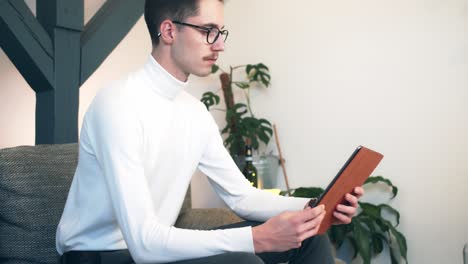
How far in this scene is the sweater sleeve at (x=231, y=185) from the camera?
1666 mm

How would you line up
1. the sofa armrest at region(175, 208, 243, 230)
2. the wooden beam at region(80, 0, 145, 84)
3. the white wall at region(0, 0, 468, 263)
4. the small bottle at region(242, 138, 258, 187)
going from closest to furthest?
1. the sofa armrest at region(175, 208, 243, 230)
2. the wooden beam at region(80, 0, 145, 84)
3. the white wall at region(0, 0, 468, 263)
4. the small bottle at region(242, 138, 258, 187)

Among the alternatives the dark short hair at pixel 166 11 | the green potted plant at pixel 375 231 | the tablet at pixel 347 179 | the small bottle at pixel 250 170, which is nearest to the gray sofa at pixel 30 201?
the dark short hair at pixel 166 11

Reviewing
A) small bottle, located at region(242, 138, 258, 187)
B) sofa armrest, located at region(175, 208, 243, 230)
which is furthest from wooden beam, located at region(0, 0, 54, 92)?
small bottle, located at region(242, 138, 258, 187)

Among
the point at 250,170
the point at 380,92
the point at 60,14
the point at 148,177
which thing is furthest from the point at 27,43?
the point at 380,92

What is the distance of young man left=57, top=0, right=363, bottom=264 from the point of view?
1.26m

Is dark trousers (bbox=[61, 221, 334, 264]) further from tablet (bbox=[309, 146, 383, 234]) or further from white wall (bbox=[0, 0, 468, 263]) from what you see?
white wall (bbox=[0, 0, 468, 263])

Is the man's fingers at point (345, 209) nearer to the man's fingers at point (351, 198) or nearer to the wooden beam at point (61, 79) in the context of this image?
the man's fingers at point (351, 198)

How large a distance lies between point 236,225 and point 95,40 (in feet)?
4.23

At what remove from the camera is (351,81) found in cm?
303

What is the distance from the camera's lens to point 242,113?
3344mm

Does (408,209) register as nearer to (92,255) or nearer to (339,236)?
(339,236)

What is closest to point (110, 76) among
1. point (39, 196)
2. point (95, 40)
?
point (95, 40)

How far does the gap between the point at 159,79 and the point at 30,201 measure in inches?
22.6

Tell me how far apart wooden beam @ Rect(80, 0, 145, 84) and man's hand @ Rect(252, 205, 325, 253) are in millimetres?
1439
